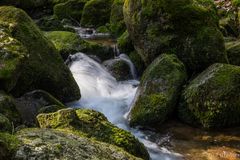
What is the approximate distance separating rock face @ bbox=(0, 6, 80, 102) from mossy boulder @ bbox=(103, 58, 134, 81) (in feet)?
8.72

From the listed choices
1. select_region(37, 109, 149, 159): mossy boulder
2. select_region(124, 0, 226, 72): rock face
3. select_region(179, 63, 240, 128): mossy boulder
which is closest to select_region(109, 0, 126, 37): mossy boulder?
select_region(124, 0, 226, 72): rock face

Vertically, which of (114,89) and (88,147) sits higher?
(88,147)

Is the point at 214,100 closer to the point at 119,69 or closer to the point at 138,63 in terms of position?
the point at 138,63

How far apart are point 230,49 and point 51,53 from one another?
536 cm

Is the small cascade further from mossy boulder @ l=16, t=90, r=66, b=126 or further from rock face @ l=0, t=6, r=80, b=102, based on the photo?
mossy boulder @ l=16, t=90, r=66, b=126

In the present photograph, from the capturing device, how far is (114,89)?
1265cm

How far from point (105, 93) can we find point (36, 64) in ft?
9.29

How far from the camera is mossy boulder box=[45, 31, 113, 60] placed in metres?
14.2

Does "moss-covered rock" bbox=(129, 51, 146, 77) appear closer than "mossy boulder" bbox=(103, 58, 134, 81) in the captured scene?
No

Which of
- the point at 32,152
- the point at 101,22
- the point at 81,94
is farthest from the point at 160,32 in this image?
the point at 101,22

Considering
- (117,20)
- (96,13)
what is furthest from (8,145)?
(96,13)

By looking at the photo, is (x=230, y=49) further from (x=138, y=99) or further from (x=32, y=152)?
(x=32, y=152)

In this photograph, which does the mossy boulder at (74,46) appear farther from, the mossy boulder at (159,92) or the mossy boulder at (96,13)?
the mossy boulder at (96,13)

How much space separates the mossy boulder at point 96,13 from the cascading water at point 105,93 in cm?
797
